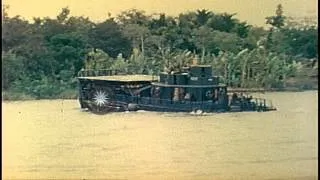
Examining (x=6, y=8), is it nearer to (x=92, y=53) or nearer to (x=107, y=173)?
(x=92, y=53)

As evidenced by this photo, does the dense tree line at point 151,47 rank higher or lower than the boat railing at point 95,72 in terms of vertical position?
higher

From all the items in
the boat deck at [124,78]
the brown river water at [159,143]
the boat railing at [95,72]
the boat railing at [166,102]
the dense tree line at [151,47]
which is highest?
the dense tree line at [151,47]

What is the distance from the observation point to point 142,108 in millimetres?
902

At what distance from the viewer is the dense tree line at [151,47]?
879 mm

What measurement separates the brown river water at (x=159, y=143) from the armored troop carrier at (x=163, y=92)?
1 cm

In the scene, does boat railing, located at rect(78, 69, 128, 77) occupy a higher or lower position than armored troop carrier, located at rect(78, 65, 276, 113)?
higher

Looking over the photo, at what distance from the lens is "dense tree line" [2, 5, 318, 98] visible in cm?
88

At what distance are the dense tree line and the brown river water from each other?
0.11ft

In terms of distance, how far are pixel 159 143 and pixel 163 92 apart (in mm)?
71

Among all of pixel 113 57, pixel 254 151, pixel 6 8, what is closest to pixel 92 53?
pixel 113 57

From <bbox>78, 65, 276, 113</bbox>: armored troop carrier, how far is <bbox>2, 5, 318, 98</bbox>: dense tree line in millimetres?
12

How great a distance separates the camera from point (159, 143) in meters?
0.89

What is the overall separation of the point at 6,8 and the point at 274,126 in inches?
15.8

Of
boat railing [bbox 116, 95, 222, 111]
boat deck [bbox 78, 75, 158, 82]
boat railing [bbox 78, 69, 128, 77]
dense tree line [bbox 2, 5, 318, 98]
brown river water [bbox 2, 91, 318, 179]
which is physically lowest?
brown river water [bbox 2, 91, 318, 179]
